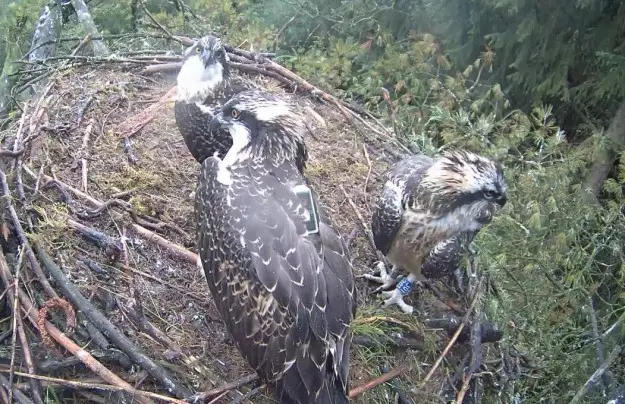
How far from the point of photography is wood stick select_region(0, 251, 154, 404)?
3354mm

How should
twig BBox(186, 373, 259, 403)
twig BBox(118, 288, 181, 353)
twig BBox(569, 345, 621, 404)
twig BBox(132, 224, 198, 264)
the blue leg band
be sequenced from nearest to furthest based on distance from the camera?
1. twig BBox(186, 373, 259, 403)
2. twig BBox(118, 288, 181, 353)
3. twig BBox(132, 224, 198, 264)
4. the blue leg band
5. twig BBox(569, 345, 621, 404)

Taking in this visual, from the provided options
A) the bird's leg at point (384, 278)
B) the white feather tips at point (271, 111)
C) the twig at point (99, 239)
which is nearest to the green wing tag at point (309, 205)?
the white feather tips at point (271, 111)

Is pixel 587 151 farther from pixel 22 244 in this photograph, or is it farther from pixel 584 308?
pixel 22 244

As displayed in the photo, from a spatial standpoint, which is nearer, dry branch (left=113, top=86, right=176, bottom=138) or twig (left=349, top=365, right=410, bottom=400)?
twig (left=349, top=365, right=410, bottom=400)

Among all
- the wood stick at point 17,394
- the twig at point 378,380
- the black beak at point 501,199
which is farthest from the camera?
the black beak at point 501,199

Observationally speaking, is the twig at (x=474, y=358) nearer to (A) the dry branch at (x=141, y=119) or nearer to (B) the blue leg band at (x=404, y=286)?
(B) the blue leg band at (x=404, y=286)

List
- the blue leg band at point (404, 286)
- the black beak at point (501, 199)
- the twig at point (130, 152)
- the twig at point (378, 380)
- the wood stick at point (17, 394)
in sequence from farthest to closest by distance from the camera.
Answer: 1. the twig at point (130, 152)
2. the blue leg band at point (404, 286)
3. the black beak at point (501, 199)
4. the twig at point (378, 380)
5. the wood stick at point (17, 394)

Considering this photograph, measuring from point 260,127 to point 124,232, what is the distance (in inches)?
40.4

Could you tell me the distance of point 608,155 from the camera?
23.8ft

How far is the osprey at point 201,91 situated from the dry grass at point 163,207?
1.44ft

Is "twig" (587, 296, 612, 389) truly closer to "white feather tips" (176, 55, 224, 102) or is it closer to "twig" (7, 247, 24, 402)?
"white feather tips" (176, 55, 224, 102)

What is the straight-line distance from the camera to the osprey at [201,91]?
14.8 feet

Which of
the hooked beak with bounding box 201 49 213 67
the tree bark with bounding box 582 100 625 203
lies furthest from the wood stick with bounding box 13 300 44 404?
the tree bark with bounding box 582 100 625 203

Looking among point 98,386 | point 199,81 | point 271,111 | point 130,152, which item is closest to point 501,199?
point 271,111
